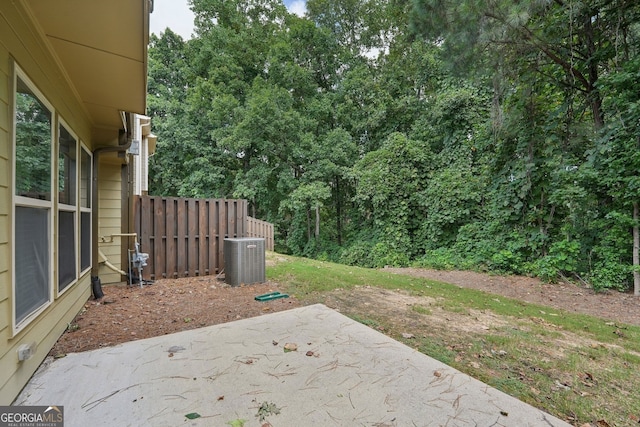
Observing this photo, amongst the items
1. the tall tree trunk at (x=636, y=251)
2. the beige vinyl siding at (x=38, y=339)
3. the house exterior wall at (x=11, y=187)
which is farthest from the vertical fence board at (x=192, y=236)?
the tall tree trunk at (x=636, y=251)

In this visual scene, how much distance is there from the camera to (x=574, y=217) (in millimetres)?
5902

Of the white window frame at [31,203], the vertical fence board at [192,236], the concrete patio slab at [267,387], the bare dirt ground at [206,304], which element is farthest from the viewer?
the vertical fence board at [192,236]

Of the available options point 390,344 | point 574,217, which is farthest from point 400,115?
point 390,344

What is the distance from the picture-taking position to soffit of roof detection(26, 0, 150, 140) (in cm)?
181

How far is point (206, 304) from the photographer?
12.0 feet

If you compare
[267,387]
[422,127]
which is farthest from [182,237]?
[422,127]

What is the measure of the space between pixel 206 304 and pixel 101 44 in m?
2.92

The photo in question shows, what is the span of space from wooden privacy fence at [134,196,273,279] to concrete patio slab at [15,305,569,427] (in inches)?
113

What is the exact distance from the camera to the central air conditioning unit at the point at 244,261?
4562 mm

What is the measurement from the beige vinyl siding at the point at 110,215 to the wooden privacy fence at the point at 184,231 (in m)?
0.29

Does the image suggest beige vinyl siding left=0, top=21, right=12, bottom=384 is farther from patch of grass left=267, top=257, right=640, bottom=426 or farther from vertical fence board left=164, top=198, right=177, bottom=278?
vertical fence board left=164, top=198, right=177, bottom=278

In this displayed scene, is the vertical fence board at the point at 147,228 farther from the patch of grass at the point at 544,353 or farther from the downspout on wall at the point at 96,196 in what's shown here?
the patch of grass at the point at 544,353

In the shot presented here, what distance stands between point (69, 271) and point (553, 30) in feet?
27.8

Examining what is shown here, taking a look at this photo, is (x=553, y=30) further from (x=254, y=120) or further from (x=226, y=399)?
(x=254, y=120)
